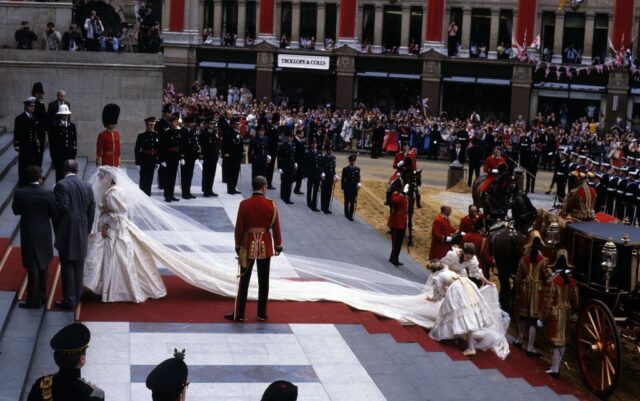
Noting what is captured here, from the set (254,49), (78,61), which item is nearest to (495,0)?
(254,49)

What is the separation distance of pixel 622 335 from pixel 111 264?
667 cm

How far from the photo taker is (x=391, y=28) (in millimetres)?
56594

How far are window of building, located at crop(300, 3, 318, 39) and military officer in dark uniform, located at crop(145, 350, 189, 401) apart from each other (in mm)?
51832

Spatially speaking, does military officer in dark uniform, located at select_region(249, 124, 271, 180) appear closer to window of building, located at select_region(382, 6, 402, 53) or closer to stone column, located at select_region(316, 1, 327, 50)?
window of building, located at select_region(382, 6, 402, 53)

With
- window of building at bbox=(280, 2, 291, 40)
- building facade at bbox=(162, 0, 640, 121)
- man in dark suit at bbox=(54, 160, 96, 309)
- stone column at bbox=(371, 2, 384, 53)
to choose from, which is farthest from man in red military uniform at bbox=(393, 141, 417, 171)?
window of building at bbox=(280, 2, 291, 40)

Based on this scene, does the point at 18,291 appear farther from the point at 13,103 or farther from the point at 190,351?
the point at 13,103

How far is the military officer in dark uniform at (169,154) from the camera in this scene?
23.2 m

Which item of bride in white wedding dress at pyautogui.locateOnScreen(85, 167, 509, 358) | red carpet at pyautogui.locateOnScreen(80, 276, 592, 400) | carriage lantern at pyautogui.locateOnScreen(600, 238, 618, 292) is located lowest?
red carpet at pyautogui.locateOnScreen(80, 276, 592, 400)

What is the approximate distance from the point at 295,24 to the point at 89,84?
3040 cm

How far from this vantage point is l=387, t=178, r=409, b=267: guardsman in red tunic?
2114 cm

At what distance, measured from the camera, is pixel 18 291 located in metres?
13.1

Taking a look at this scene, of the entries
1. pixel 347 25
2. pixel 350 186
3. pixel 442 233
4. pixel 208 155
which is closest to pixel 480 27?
pixel 347 25

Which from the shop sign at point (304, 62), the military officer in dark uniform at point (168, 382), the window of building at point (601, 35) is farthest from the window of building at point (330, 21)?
the military officer in dark uniform at point (168, 382)

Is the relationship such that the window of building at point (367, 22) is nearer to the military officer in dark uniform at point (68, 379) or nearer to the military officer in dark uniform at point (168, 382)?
the military officer in dark uniform at point (68, 379)
